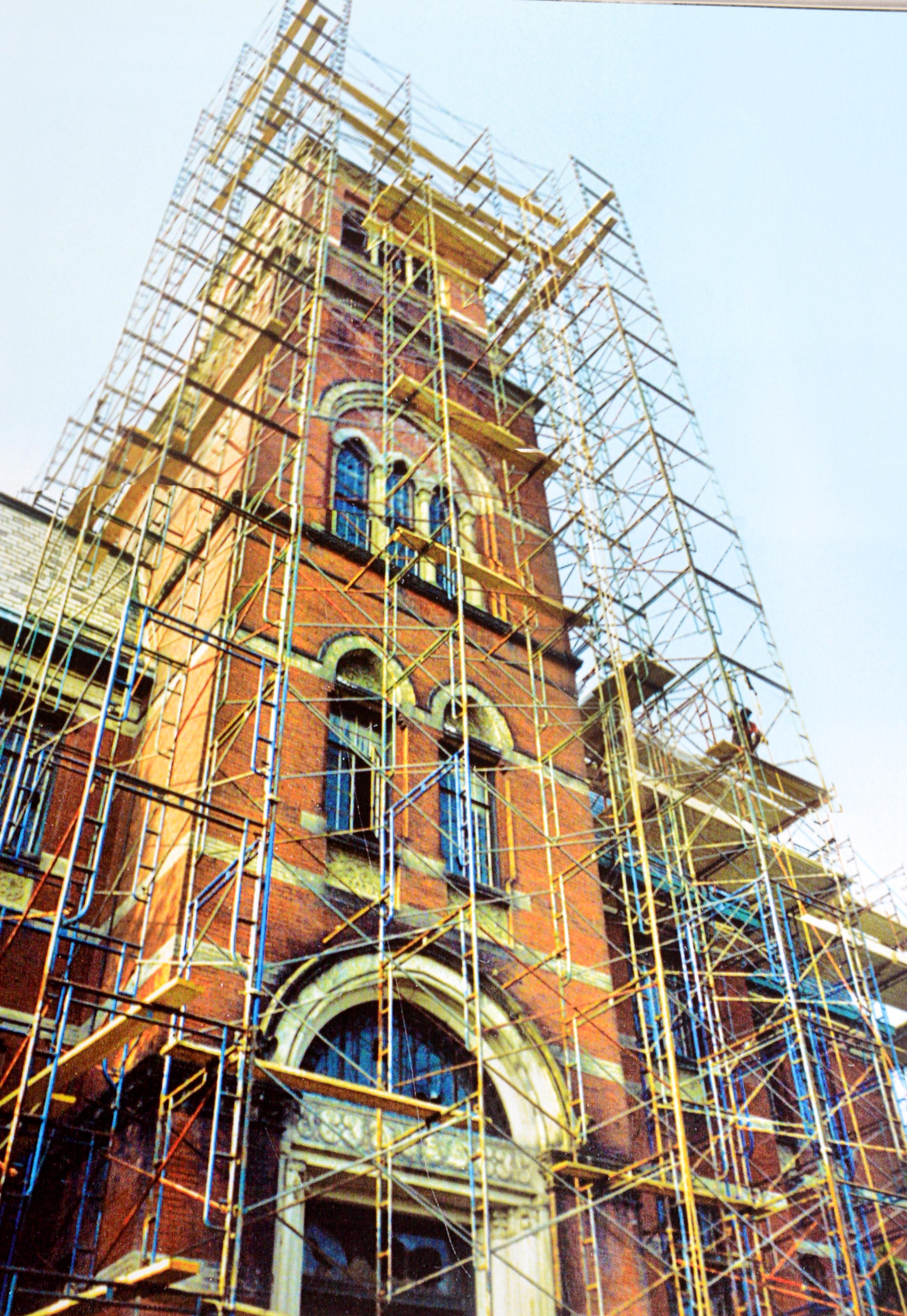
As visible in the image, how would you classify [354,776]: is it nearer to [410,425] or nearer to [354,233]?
[410,425]

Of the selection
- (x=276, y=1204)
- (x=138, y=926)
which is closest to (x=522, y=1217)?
(x=276, y=1204)

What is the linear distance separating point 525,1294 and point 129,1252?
455 centimetres

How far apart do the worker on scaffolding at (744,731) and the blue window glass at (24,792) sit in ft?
32.5

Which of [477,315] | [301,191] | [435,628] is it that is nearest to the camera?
[435,628]

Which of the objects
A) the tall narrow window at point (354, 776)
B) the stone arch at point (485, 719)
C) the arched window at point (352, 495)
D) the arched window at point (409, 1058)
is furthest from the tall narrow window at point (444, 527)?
the arched window at point (409, 1058)

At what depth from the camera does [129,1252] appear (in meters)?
9.40

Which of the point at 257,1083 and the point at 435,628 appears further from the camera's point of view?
the point at 435,628

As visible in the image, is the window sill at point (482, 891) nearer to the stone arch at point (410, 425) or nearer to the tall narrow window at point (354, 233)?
the stone arch at point (410, 425)

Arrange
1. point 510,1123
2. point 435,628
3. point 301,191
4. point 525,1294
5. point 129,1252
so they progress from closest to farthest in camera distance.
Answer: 1. point 129,1252
2. point 525,1294
3. point 510,1123
4. point 435,628
5. point 301,191

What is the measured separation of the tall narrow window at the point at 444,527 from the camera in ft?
56.1

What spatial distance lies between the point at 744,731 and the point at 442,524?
554cm

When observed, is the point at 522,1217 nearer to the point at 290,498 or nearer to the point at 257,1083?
the point at 257,1083

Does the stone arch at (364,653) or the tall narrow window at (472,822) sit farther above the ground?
the stone arch at (364,653)

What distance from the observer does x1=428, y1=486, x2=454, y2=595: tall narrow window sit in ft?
56.1
